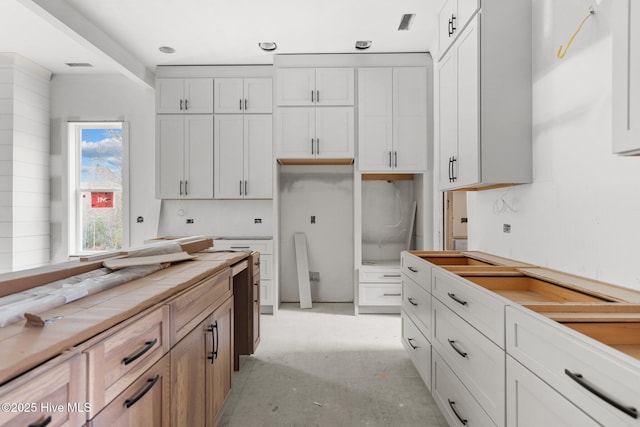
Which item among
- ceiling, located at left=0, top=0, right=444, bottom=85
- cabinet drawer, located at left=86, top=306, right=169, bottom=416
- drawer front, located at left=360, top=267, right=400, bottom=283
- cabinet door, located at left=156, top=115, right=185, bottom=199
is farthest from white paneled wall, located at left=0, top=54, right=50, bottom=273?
cabinet drawer, located at left=86, top=306, right=169, bottom=416

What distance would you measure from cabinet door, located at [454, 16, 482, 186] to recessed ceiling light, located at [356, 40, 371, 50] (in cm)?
153

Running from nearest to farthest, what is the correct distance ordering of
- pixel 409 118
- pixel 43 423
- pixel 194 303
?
pixel 43 423, pixel 194 303, pixel 409 118

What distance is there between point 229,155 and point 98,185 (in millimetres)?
1830

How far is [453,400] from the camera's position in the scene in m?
1.81

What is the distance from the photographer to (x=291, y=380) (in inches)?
98.3

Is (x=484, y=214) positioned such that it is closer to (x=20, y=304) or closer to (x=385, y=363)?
(x=385, y=363)

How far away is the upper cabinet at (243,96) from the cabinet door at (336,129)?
0.68 meters

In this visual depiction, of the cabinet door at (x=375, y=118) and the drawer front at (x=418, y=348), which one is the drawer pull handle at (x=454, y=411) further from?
the cabinet door at (x=375, y=118)

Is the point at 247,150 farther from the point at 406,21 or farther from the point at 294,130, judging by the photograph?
the point at 406,21

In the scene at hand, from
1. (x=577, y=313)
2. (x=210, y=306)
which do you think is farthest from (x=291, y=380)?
(x=577, y=313)

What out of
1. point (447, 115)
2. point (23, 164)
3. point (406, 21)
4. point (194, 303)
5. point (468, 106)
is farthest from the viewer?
point (23, 164)

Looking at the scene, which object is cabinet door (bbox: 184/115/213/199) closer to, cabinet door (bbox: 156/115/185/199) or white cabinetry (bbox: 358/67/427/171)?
cabinet door (bbox: 156/115/185/199)

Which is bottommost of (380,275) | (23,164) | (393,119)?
(380,275)

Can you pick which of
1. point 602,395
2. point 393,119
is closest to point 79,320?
point 602,395
